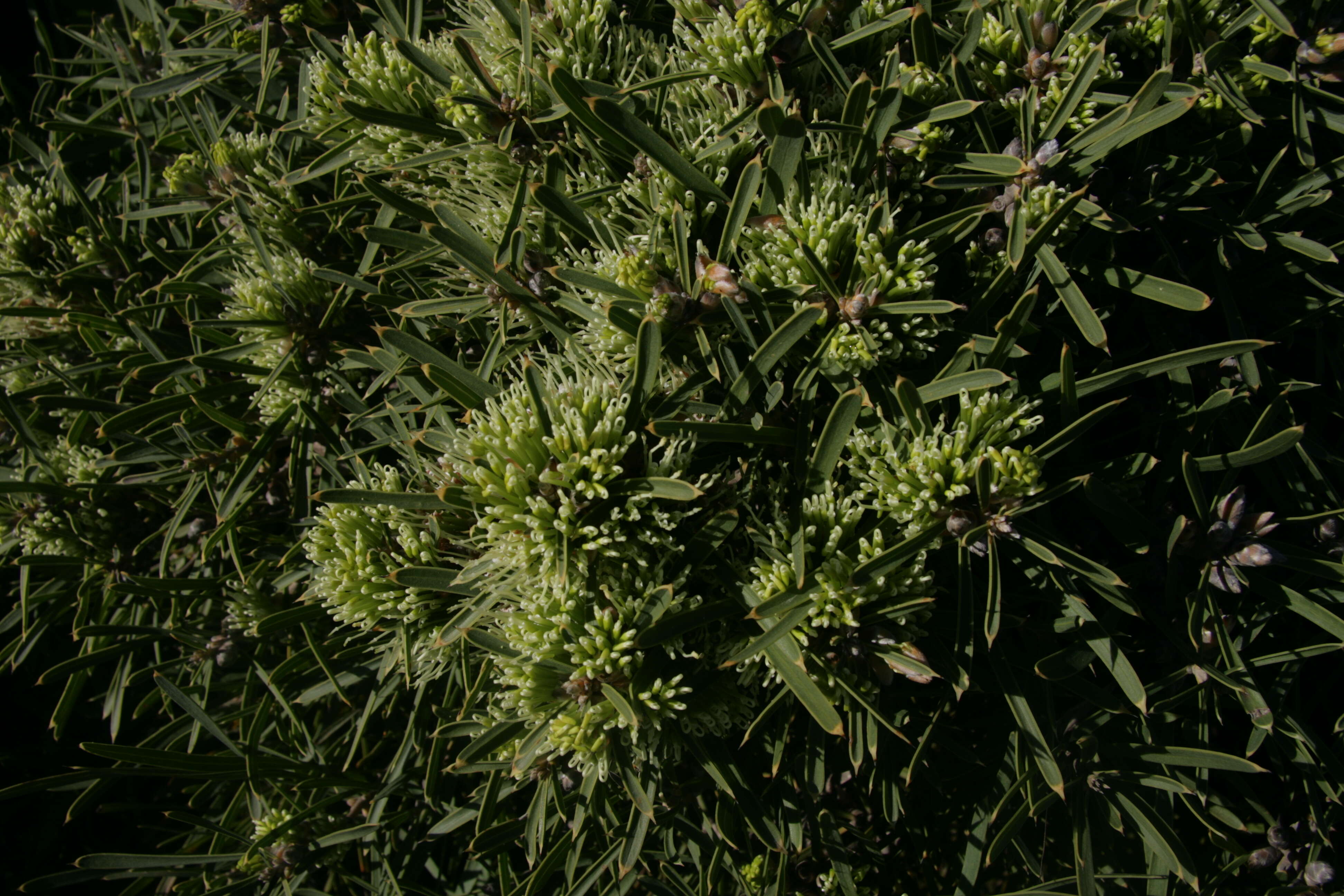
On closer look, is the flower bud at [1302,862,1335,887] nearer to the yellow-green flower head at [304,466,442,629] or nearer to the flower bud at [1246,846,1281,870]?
the flower bud at [1246,846,1281,870]

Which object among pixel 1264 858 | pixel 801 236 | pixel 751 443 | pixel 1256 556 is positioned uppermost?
pixel 801 236

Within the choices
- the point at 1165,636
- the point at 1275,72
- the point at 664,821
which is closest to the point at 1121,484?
the point at 1165,636

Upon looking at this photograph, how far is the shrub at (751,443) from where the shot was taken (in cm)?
83

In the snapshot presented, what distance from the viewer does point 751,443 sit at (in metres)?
0.84

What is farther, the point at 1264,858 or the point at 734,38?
the point at 1264,858

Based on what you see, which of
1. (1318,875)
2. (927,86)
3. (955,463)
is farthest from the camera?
(1318,875)

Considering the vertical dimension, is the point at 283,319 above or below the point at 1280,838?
above

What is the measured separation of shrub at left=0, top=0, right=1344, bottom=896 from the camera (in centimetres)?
83

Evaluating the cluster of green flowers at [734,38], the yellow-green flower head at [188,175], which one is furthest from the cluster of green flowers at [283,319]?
the cluster of green flowers at [734,38]

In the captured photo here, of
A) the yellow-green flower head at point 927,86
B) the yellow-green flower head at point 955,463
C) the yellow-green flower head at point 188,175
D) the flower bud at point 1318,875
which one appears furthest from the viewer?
the yellow-green flower head at point 188,175

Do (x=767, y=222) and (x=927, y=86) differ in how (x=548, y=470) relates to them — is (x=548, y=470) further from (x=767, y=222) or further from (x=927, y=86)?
(x=927, y=86)

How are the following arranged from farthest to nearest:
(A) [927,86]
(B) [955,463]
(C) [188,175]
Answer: (C) [188,175] → (A) [927,86] → (B) [955,463]

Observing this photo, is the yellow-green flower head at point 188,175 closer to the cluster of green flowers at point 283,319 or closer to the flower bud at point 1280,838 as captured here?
the cluster of green flowers at point 283,319

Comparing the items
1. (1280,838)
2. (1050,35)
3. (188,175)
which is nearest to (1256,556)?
(1280,838)
